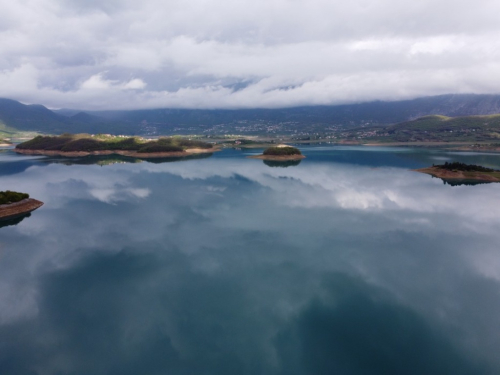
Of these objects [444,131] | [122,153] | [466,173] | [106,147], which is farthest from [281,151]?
[444,131]

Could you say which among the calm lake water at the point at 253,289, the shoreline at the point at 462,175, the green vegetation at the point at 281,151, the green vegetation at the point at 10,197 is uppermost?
the green vegetation at the point at 10,197

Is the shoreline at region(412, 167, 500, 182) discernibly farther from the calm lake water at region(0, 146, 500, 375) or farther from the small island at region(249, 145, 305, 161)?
the small island at region(249, 145, 305, 161)

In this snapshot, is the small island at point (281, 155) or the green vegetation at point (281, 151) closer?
the small island at point (281, 155)

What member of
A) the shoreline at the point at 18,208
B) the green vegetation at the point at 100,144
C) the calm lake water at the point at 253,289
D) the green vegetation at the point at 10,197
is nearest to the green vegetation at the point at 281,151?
the green vegetation at the point at 100,144

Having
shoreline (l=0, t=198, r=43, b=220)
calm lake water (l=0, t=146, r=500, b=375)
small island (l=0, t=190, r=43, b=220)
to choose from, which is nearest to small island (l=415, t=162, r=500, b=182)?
calm lake water (l=0, t=146, r=500, b=375)

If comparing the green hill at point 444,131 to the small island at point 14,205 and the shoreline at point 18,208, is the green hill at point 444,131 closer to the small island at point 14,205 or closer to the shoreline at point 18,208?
the shoreline at point 18,208

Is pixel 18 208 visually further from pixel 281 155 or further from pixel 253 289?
pixel 281 155

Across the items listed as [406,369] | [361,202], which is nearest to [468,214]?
[361,202]
